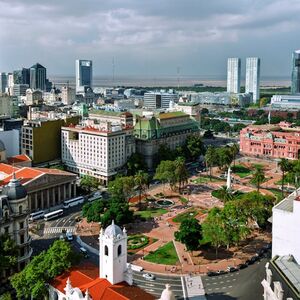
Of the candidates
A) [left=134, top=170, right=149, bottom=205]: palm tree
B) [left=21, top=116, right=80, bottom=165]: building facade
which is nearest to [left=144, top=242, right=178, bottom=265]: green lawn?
[left=134, top=170, right=149, bottom=205]: palm tree

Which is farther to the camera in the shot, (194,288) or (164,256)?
(164,256)

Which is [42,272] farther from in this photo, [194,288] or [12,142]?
[12,142]

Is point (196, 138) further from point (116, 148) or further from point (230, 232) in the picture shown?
point (230, 232)

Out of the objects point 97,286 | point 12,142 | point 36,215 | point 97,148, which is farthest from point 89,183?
point 97,286

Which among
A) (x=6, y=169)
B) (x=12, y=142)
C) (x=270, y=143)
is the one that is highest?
(x=12, y=142)

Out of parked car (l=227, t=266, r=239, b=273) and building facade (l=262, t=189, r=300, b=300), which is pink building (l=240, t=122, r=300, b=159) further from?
building facade (l=262, t=189, r=300, b=300)

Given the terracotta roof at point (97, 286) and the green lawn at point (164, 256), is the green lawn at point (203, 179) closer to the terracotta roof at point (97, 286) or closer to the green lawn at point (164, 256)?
the green lawn at point (164, 256)

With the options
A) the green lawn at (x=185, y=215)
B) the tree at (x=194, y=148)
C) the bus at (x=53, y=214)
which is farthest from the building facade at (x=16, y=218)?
the tree at (x=194, y=148)
